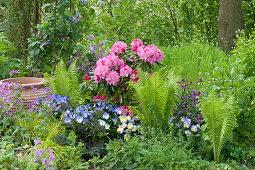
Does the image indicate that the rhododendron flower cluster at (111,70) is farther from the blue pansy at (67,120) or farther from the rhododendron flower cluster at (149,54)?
the blue pansy at (67,120)

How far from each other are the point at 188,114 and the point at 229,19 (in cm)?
490

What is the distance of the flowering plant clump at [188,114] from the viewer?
339 cm

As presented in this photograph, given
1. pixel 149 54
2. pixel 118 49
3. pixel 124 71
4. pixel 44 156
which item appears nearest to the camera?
pixel 44 156

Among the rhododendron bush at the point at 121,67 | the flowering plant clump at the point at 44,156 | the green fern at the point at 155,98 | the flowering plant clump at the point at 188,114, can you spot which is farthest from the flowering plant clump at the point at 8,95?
the flowering plant clump at the point at 188,114

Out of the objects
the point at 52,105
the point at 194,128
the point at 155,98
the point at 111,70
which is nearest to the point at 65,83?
the point at 52,105

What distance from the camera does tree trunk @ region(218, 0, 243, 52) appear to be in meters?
7.55

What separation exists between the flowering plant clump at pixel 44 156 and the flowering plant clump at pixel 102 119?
481 mm

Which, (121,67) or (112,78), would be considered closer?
(112,78)

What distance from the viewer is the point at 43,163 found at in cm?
273

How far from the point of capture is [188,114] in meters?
3.53

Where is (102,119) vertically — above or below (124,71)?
below

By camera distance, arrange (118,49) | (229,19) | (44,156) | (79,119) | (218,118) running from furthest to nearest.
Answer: (229,19) < (118,49) < (79,119) < (218,118) < (44,156)

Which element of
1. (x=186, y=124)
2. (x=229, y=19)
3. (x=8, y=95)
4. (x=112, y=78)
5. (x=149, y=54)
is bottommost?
(x=186, y=124)

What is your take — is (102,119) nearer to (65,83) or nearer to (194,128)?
(65,83)
